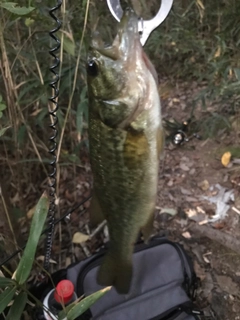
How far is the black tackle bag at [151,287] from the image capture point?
1.76 meters

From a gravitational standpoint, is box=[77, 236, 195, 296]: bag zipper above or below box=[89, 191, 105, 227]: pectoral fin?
below

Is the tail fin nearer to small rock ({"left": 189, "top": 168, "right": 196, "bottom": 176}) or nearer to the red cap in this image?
the red cap

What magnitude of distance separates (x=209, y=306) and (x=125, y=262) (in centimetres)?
77

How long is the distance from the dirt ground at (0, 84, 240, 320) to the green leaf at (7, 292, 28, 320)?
3.06 ft

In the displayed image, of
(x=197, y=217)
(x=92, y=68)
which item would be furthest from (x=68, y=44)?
(x=197, y=217)

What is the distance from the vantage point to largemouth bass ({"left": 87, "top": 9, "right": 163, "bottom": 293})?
99 cm

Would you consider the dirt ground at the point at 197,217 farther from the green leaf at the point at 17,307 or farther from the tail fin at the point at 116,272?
the green leaf at the point at 17,307

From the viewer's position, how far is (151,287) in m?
1.86

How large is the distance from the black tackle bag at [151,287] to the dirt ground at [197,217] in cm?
19

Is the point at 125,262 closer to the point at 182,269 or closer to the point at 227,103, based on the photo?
the point at 182,269

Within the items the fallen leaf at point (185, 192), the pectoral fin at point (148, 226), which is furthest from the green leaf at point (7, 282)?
the fallen leaf at point (185, 192)

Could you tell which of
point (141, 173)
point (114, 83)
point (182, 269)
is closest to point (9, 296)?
point (141, 173)

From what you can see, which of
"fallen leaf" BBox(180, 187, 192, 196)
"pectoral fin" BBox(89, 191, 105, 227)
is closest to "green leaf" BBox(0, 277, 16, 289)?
"pectoral fin" BBox(89, 191, 105, 227)

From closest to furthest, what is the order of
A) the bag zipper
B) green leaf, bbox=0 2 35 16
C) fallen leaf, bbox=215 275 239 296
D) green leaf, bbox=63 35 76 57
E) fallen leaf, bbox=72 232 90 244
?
green leaf, bbox=0 2 35 16
green leaf, bbox=63 35 76 57
the bag zipper
fallen leaf, bbox=215 275 239 296
fallen leaf, bbox=72 232 90 244
